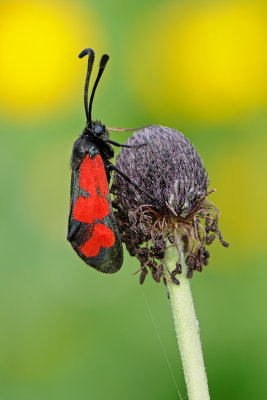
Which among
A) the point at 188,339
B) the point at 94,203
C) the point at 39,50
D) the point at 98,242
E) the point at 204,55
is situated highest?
the point at 39,50

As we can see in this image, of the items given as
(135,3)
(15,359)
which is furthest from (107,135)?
(135,3)

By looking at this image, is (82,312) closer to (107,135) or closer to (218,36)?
(107,135)

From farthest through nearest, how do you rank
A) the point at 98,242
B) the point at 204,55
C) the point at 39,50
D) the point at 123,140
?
the point at 39,50 → the point at 204,55 → the point at 123,140 → the point at 98,242

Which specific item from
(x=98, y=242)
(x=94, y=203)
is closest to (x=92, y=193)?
(x=94, y=203)

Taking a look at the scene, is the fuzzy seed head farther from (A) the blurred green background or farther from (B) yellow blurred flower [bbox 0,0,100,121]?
(B) yellow blurred flower [bbox 0,0,100,121]

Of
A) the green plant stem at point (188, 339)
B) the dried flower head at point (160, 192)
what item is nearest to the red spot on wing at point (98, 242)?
the dried flower head at point (160, 192)

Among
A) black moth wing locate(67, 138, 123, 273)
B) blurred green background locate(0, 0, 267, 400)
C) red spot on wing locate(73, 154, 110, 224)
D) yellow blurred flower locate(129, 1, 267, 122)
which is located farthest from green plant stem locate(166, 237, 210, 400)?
yellow blurred flower locate(129, 1, 267, 122)

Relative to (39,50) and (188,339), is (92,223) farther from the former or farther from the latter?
(39,50)
